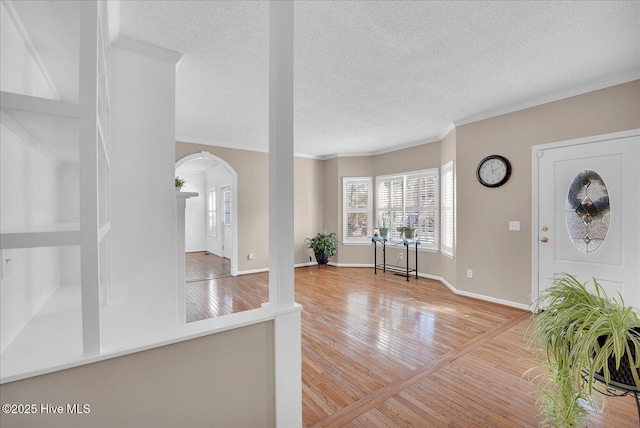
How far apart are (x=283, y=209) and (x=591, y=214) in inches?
141

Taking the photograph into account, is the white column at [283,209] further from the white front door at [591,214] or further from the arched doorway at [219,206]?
the arched doorway at [219,206]

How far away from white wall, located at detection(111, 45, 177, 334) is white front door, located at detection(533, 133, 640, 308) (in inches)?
145

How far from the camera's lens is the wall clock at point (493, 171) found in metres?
3.88

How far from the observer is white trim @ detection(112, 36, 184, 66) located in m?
2.14

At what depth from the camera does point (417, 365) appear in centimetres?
246

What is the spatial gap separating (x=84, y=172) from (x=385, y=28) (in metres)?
2.14

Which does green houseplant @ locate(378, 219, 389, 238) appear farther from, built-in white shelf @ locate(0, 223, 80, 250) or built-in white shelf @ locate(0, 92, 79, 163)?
built-in white shelf @ locate(0, 223, 80, 250)

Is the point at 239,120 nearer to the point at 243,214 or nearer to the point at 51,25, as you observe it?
the point at 243,214

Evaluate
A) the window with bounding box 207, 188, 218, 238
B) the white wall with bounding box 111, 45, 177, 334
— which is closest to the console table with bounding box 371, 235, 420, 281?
the white wall with bounding box 111, 45, 177, 334

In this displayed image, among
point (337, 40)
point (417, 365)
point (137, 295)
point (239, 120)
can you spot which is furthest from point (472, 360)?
point (239, 120)

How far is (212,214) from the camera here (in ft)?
30.6

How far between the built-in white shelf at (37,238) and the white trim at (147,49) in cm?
188

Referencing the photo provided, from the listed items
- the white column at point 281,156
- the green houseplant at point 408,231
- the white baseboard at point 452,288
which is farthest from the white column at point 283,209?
the green houseplant at point 408,231

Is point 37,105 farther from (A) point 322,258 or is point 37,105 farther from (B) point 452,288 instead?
(A) point 322,258
